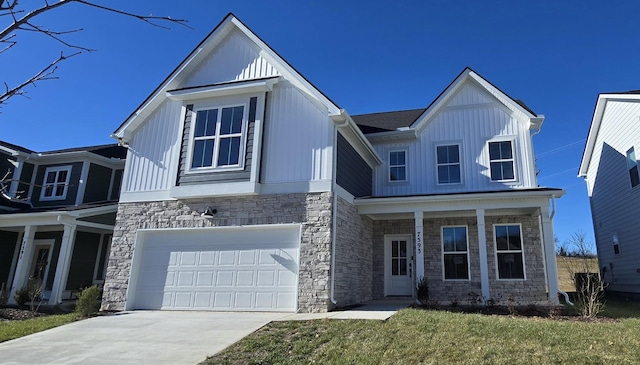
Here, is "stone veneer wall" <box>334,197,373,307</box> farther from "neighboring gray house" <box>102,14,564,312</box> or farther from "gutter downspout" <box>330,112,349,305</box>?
"gutter downspout" <box>330,112,349,305</box>

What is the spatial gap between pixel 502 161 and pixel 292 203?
7629 millimetres

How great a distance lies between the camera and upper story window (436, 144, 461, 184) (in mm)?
14344

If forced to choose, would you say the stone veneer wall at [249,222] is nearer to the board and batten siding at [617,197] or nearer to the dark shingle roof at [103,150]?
the dark shingle roof at [103,150]

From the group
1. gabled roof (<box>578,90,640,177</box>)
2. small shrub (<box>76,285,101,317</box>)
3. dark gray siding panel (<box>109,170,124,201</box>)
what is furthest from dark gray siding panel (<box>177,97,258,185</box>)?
gabled roof (<box>578,90,640,177</box>)

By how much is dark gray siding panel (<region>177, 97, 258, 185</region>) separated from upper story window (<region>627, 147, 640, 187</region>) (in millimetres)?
13335

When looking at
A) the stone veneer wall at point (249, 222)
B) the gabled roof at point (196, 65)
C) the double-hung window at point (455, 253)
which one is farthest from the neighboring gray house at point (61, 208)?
the double-hung window at point (455, 253)

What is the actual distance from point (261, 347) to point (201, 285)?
4.90 metres

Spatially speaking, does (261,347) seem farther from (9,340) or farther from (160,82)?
(160,82)

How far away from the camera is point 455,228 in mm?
13695

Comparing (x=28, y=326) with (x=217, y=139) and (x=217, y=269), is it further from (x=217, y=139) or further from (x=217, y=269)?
(x=217, y=139)

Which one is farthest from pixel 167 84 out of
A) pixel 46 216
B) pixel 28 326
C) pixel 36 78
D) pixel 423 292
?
pixel 36 78

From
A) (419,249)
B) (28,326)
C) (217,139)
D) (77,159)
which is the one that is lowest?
(28,326)

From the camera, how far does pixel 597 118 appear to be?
1717 cm

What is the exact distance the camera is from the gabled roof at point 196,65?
474 inches
